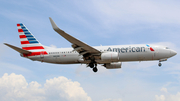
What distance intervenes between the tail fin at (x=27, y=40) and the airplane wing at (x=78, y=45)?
848 cm

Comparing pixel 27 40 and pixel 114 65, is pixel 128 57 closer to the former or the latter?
pixel 114 65

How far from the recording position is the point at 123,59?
28641 mm

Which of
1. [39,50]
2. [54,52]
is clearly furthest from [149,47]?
[39,50]

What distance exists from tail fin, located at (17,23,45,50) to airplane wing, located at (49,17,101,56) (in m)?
8.48

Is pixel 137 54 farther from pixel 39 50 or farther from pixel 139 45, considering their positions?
pixel 39 50

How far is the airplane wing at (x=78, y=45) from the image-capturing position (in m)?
22.1

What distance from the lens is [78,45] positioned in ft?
88.3

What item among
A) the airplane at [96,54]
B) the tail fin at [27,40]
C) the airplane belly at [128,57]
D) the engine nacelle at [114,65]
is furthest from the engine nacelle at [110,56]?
the tail fin at [27,40]

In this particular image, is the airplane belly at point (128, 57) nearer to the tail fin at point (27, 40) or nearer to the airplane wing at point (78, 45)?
the airplane wing at point (78, 45)

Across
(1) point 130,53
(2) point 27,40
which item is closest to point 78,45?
(1) point 130,53

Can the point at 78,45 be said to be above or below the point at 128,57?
above

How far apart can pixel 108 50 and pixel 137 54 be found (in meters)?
4.06

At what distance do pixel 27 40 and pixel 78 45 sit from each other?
11.9m

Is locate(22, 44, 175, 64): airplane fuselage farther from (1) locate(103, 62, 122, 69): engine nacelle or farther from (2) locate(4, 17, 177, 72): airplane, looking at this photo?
(1) locate(103, 62, 122, 69): engine nacelle
